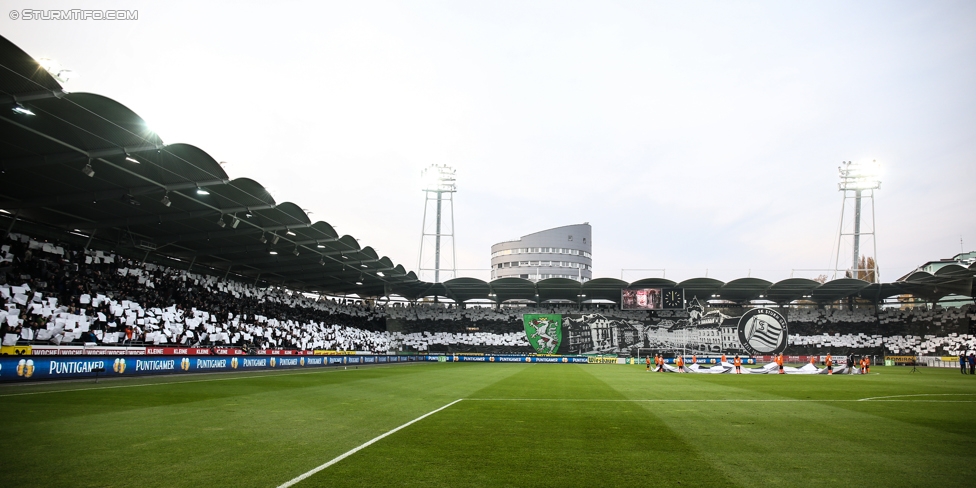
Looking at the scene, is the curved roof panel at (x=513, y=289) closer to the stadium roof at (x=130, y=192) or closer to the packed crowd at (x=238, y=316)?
the packed crowd at (x=238, y=316)

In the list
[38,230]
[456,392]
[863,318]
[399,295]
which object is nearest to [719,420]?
[456,392]

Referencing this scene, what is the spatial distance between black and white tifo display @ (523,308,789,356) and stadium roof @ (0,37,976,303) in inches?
239

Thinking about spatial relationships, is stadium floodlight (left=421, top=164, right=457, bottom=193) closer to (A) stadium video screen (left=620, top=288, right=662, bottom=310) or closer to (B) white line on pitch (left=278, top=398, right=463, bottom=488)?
(A) stadium video screen (left=620, top=288, right=662, bottom=310)

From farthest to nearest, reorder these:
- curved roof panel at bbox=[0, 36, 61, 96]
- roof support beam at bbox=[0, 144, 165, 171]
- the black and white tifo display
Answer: the black and white tifo display, roof support beam at bbox=[0, 144, 165, 171], curved roof panel at bbox=[0, 36, 61, 96]

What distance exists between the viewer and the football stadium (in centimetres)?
700

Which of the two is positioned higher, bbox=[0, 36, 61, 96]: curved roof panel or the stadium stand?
bbox=[0, 36, 61, 96]: curved roof panel

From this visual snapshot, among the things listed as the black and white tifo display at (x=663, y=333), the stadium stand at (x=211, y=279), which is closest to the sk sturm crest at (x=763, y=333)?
the black and white tifo display at (x=663, y=333)

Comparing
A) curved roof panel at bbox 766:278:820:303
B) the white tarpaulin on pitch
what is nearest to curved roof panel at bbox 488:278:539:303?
the white tarpaulin on pitch

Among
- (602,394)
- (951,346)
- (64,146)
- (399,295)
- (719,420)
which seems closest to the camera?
(719,420)

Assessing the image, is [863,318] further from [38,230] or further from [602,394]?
[38,230]

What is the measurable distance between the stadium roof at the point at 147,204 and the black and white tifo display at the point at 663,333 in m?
6.08

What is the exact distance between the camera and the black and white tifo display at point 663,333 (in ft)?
186

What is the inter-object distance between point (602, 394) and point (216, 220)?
23804 mm

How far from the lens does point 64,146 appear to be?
64.1 ft
